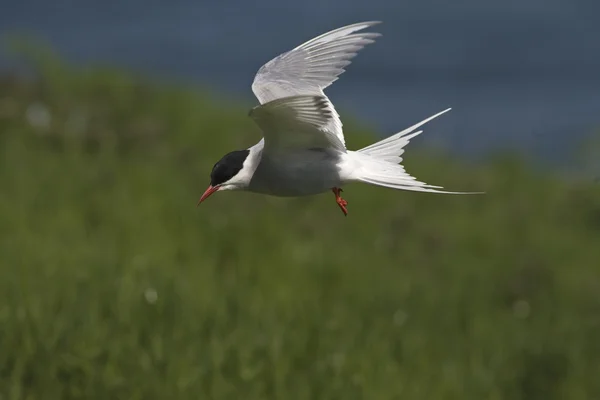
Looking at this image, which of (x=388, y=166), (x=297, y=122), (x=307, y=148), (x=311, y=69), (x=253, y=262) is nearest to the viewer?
(x=297, y=122)

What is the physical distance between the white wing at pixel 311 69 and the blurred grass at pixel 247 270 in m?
1.68

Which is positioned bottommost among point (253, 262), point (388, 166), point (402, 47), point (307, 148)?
point (402, 47)

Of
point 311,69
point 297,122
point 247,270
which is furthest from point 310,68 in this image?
point 247,270

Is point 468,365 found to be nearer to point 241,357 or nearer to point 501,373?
point 501,373

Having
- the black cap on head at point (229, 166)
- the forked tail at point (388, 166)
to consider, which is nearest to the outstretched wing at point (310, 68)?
the forked tail at point (388, 166)

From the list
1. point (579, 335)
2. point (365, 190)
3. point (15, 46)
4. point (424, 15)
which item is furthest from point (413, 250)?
point (424, 15)

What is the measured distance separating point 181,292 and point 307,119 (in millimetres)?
2608

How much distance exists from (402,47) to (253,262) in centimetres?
1094

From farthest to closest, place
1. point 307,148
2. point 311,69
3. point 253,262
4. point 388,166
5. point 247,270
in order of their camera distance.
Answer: point 253,262
point 247,270
point 311,69
point 388,166
point 307,148

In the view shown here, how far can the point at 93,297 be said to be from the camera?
5953 millimetres

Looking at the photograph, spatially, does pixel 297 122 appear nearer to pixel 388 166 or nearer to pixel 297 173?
pixel 297 173

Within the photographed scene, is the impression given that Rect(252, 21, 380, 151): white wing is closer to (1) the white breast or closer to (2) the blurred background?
(1) the white breast

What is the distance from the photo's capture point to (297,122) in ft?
→ 12.7

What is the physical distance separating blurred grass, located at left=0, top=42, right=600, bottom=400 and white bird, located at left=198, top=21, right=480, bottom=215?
172cm
